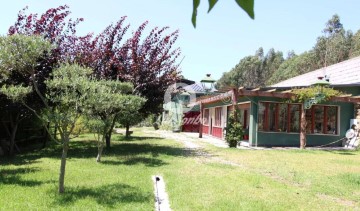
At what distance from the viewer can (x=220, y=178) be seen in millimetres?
9078

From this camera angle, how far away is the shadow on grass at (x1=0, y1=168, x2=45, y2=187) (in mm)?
8203

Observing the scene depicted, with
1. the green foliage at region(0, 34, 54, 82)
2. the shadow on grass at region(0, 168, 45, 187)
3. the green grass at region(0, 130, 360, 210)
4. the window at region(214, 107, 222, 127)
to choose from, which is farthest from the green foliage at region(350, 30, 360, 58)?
the green foliage at region(0, 34, 54, 82)

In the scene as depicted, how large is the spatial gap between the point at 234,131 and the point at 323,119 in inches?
213

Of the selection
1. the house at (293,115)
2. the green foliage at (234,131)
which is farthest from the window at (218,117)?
the green foliage at (234,131)

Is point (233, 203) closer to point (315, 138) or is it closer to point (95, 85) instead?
point (95, 85)

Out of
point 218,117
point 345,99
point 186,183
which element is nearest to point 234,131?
point 345,99

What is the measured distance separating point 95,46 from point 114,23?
4.17 feet

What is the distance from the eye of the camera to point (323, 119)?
19641mm

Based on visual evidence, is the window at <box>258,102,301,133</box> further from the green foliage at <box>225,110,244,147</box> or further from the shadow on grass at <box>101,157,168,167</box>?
the shadow on grass at <box>101,157,168,167</box>

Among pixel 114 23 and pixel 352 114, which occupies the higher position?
pixel 114 23

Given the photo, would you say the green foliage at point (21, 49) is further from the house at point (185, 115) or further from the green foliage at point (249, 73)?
the green foliage at point (249, 73)

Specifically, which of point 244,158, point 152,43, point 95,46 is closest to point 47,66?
point 95,46

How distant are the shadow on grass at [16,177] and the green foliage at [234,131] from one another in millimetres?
9592

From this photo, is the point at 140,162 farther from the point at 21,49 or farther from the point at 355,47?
the point at 355,47
